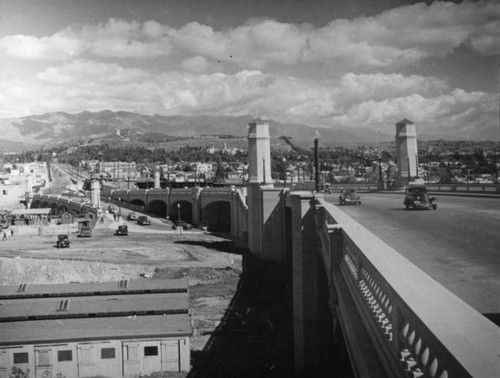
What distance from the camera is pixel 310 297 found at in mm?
19891

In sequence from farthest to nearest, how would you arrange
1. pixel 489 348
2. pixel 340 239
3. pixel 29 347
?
pixel 29 347, pixel 340 239, pixel 489 348

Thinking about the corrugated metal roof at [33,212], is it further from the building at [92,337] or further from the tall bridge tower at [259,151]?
the building at [92,337]

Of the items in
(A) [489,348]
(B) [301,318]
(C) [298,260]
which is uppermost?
(A) [489,348]

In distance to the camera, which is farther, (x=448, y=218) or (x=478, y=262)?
(x=448, y=218)

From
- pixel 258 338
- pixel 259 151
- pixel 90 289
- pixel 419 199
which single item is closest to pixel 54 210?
pixel 259 151

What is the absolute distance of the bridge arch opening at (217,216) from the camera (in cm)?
6844

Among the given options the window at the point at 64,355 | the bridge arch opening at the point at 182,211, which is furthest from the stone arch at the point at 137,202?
the window at the point at 64,355

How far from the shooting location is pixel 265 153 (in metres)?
38.6

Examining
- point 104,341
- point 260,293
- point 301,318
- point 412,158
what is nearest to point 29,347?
point 104,341

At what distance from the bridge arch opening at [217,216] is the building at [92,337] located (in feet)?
137

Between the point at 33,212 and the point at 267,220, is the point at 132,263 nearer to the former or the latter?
the point at 267,220

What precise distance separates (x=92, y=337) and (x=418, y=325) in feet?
70.5

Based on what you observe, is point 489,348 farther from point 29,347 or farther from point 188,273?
point 188,273

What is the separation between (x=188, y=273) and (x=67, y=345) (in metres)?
18.4
